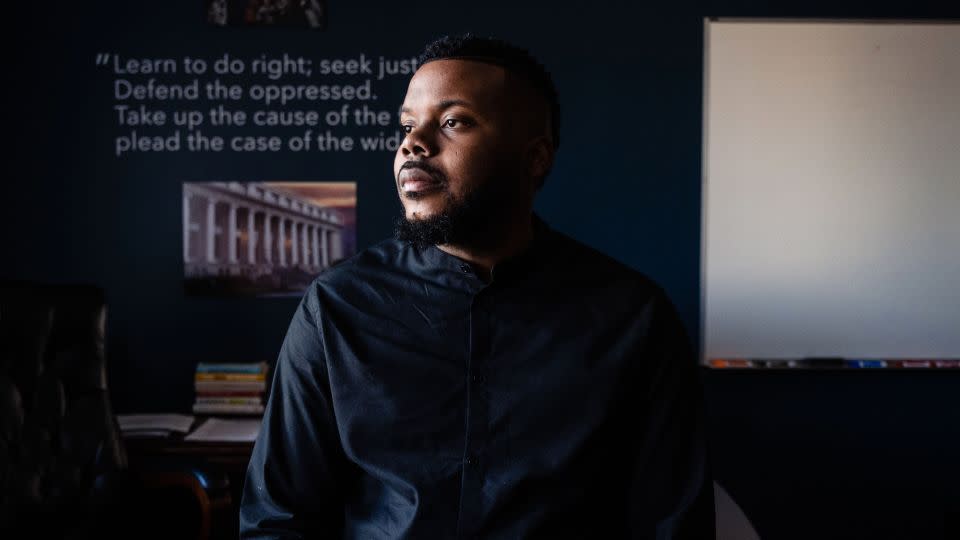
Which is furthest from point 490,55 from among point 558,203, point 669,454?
point 558,203

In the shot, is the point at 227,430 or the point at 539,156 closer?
the point at 539,156

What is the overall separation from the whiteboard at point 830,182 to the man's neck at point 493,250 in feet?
4.80

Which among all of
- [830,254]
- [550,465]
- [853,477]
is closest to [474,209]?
[550,465]

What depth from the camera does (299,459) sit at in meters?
1.10

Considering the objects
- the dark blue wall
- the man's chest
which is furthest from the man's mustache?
the dark blue wall

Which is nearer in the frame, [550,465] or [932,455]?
[550,465]

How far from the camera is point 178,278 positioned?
7.97 ft

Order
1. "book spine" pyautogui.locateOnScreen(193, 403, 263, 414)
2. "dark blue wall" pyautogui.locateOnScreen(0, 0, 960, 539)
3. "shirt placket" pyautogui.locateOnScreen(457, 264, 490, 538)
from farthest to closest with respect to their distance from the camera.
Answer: "dark blue wall" pyautogui.locateOnScreen(0, 0, 960, 539), "book spine" pyautogui.locateOnScreen(193, 403, 263, 414), "shirt placket" pyautogui.locateOnScreen(457, 264, 490, 538)

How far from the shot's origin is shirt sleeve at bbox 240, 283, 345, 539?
108 cm

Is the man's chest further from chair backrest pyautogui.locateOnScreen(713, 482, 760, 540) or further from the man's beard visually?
chair backrest pyautogui.locateOnScreen(713, 482, 760, 540)

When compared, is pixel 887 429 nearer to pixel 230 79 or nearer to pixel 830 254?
pixel 830 254

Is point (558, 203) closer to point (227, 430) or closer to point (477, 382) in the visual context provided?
point (227, 430)

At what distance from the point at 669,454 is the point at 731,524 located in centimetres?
73

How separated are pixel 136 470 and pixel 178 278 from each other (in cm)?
91
